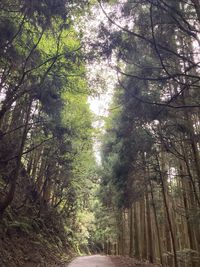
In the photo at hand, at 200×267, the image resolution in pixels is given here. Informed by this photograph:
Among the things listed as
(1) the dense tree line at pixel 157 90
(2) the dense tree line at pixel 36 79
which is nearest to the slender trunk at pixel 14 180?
(2) the dense tree line at pixel 36 79

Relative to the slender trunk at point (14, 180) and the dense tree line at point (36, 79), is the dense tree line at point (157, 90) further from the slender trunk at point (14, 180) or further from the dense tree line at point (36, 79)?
the slender trunk at point (14, 180)

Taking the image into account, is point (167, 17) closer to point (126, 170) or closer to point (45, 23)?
point (45, 23)

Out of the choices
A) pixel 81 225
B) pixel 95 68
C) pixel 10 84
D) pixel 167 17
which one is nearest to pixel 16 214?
pixel 10 84

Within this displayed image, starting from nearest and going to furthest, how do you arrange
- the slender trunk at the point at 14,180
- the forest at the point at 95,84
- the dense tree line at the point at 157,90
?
the dense tree line at the point at 157,90 < the forest at the point at 95,84 < the slender trunk at the point at 14,180

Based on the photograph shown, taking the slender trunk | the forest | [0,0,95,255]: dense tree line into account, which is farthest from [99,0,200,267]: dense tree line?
the slender trunk

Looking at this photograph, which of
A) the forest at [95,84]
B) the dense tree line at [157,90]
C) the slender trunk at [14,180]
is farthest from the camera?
the slender trunk at [14,180]

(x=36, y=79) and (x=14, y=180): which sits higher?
(x=36, y=79)

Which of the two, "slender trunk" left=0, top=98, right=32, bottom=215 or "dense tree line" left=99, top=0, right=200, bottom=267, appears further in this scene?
"slender trunk" left=0, top=98, right=32, bottom=215

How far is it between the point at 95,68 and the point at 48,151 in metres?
5.48

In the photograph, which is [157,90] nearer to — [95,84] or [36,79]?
[95,84]

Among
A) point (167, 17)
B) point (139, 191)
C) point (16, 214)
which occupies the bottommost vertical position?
point (16, 214)

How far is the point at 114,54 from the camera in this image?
609 cm

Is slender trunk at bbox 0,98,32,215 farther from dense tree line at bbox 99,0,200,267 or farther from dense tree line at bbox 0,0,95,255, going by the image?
dense tree line at bbox 99,0,200,267

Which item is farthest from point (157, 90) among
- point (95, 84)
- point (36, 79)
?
point (36, 79)
